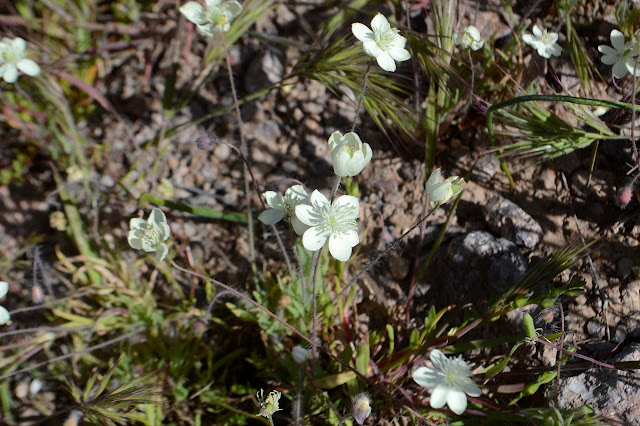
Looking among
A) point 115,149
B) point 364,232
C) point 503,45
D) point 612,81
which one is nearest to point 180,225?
point 115,149

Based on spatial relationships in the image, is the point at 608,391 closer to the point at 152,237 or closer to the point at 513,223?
the point at 513,223

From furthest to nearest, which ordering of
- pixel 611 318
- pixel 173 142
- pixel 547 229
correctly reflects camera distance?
1. pixel 173 142
2. pixel 547 229
3. pixel 611 318

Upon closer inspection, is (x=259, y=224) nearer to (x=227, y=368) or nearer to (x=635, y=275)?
(x=227, y=368)

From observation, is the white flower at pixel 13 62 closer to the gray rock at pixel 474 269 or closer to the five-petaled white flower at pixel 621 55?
the gray rock at pixel 474 269

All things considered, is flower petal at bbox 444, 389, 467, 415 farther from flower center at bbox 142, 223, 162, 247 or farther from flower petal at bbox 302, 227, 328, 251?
flower center at bbox 142, 223, 162, 247

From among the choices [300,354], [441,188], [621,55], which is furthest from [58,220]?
[621,55]

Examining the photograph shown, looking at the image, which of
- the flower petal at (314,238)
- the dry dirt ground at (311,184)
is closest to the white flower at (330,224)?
the flower petal at (314,238)

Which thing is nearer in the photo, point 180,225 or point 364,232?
point 364,232

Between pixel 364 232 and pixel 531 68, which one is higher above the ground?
pixel 531 68

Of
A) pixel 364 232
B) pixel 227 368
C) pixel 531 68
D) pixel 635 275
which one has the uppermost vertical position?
pixel 531 68
